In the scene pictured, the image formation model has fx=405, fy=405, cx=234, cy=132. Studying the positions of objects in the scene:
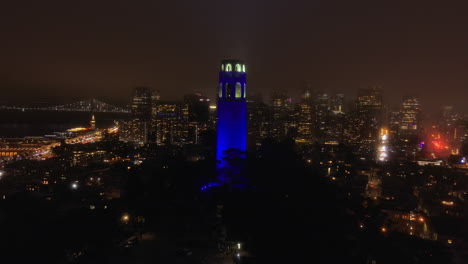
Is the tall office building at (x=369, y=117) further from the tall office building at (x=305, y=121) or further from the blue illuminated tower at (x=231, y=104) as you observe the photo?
the blue illuminated tower at (x=231, y=104)

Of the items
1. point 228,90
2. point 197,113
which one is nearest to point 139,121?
point 197,113

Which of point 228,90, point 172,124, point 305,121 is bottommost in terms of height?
point 172,124

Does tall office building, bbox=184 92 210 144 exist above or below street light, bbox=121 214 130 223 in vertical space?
above

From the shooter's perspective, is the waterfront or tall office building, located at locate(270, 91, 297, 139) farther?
the waterfront

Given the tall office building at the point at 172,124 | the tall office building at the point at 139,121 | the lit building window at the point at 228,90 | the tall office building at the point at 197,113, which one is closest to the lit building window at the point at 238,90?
the lit building window at the point at 228,90

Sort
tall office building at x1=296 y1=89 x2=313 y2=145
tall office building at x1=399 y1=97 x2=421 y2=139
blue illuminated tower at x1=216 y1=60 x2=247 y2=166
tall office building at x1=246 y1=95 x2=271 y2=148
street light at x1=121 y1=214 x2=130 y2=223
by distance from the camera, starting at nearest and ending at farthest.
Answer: street light at x1=121 y1=214 x2=130 y2=223 → blue illuminated tower at x1=216 y1=60 x2=247 y2=166 → tall office building at x1=246 y1=95 x2=271 y2=148 → tall office building at x1=296 y1=89 x2=313 y2=145 → tall office building at x1=399 y1=97 x2=421 y2=139

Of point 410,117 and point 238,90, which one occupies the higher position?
point 238,90

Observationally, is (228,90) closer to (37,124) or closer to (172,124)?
(172,124)

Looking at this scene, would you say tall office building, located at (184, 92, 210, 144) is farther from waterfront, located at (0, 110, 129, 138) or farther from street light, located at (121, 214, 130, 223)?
street light, located at (121, 214, 130, 223)

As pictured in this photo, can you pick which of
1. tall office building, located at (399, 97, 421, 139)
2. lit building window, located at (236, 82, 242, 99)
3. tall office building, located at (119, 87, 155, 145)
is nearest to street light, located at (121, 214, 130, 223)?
lit building window, located at (236, 82, 242, 99)
